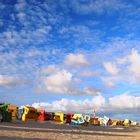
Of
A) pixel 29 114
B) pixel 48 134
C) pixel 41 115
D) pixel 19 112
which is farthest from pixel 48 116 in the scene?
pixel 48 134

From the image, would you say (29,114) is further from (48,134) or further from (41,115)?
(48,134)

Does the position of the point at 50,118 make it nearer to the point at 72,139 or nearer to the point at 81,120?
the point at 81,120

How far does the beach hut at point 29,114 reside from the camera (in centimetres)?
6688

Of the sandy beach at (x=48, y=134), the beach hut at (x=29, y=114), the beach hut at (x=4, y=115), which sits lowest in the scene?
the sandy beach at (x=48, y=134)

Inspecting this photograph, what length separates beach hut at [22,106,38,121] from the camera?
6688cm

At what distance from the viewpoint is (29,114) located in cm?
6919

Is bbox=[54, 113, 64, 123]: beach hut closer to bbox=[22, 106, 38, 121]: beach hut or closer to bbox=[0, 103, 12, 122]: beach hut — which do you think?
bbox=[22, 106, 38, 121]: beach hut

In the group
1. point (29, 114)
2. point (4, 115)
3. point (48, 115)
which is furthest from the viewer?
point (48, 115)

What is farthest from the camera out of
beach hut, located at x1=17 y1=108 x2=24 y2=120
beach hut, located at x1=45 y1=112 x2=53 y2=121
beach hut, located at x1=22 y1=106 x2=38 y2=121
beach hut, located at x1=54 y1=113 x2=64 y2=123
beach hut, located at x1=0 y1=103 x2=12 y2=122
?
beach hut, located at x1=54 y1=113 x2=64 y2=123

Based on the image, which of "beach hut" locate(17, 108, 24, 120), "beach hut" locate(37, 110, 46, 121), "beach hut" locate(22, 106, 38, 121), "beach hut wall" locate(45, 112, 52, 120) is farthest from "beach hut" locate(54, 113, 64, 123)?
"beach hut" locate(17, 108, 24, 120)

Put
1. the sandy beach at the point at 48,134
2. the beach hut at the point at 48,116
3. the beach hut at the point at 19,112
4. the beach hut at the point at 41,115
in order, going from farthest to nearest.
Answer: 1. the beach hut at the point at 48,116
2. the beach hut at the point at 41,115
3. the beach hut at the point at 19,112
4. the sandy beach at the point at 48,134

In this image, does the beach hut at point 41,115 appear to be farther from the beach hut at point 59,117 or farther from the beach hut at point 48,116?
the beach hut at point 59,117

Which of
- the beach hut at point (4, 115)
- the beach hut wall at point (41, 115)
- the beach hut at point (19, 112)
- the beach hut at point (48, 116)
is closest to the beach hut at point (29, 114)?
the beach hut at point (19, 112)

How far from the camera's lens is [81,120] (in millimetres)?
73562
